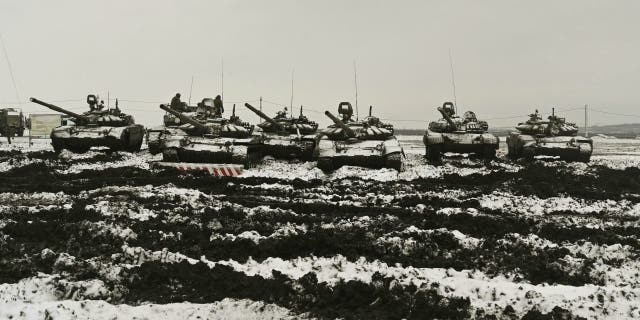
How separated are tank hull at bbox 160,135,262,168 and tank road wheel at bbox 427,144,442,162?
22.3 feet

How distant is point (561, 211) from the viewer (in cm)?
942

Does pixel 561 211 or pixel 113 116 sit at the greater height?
pixel 113 116

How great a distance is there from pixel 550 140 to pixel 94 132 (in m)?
15.3

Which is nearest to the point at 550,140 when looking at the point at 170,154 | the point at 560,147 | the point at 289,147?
the point at 560,147

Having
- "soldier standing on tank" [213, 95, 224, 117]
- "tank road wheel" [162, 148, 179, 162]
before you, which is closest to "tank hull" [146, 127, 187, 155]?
"soldier standing on tank" [213, 95, 224, 117]

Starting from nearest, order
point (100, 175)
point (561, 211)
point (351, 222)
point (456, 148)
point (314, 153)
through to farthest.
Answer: point (351, 222) < point (561, 211) < point (100, 175) < point (314, 153) < point (456, 148)

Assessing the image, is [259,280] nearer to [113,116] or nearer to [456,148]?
[456,148]

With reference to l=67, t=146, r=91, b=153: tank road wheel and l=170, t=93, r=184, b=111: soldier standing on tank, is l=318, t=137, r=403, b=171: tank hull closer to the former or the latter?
→ l=67, t=146, r=91, b=153: tank road wheel

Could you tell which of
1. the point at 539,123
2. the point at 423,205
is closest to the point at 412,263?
the point at 423,205

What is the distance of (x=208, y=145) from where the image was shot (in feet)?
51.6

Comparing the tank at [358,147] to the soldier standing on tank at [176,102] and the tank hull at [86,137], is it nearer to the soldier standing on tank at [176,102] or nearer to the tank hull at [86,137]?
the tank hull at [86,137]

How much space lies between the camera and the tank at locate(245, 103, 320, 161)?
18.2m

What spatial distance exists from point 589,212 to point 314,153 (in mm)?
9267

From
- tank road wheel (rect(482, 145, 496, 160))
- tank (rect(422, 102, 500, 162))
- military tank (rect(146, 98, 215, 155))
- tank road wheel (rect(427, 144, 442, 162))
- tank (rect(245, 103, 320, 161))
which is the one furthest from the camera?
tank road wheel (rect(482, 145, 496, 160))
